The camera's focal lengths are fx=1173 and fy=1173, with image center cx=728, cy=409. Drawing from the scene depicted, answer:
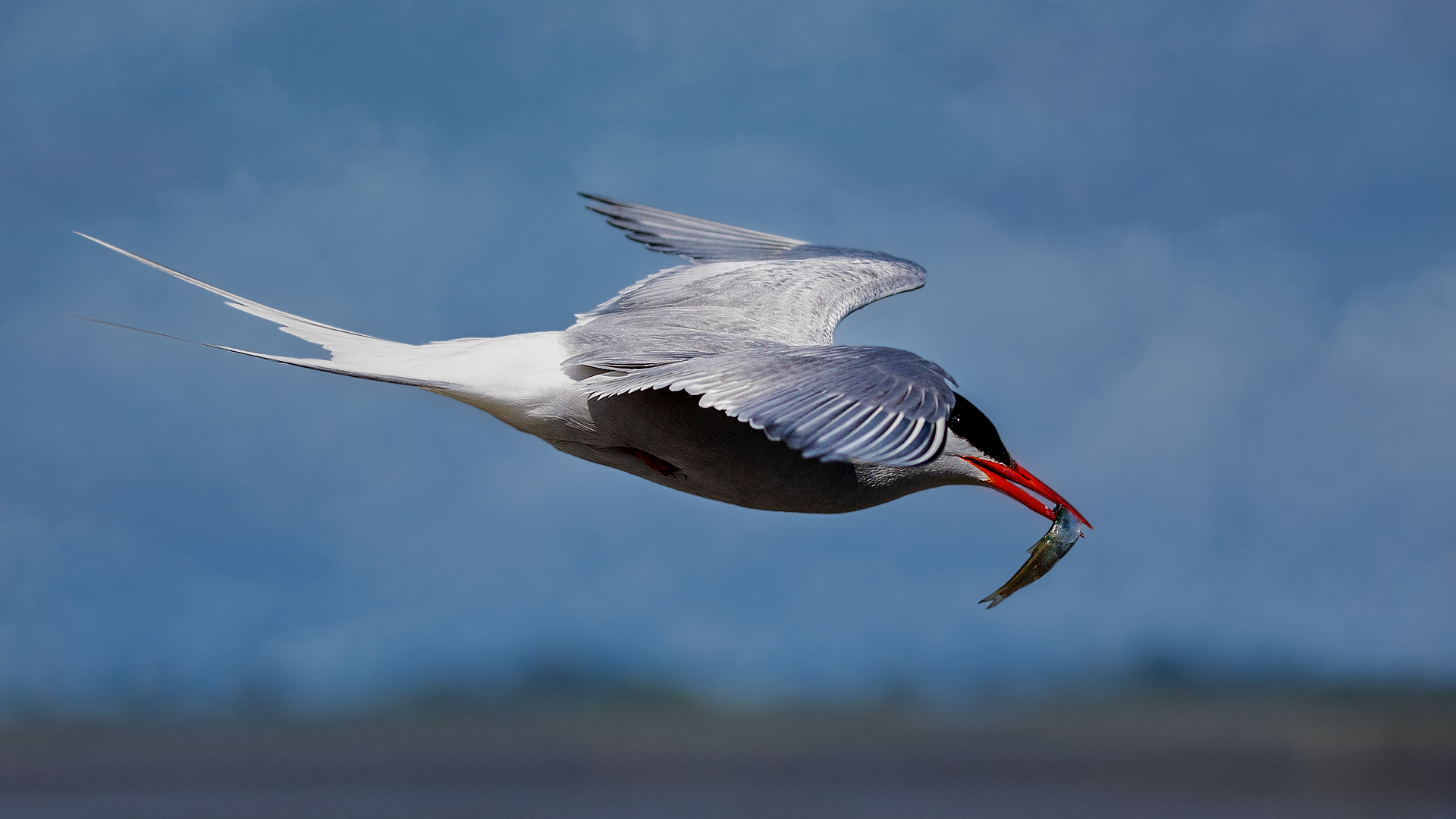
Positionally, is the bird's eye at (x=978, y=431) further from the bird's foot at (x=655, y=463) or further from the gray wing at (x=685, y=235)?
the gray wing at (x=685, y=235)

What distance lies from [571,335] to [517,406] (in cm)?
51

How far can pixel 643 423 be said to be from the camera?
15.2 ft

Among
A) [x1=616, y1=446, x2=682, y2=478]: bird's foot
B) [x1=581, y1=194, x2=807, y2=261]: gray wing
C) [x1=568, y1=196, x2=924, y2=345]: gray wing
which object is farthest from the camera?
[x1=581, y1=194, x2=807, y2=261]: gray wing

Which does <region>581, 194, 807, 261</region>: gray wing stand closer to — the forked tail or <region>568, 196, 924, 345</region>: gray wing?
<region>568, 196, 924, 345</region>: gray wing

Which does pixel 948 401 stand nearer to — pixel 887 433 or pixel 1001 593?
pixel 887 433

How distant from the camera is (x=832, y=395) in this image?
149 inches

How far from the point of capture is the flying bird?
12.2ft

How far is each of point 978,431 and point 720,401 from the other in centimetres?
132

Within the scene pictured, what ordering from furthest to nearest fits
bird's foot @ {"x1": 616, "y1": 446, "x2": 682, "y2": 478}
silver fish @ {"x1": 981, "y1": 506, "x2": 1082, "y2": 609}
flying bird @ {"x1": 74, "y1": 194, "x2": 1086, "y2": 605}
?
bird's foot @ {"x1": 616, "y1": 446, "x2": 682, "y2": 478}
silver fish @ {"x1": 981, "y1": 506, "x2": 1082, "y2": 609}
flying bird @ {"x1": 74, "y1": 194, "x2": 1086, "y2": 605}

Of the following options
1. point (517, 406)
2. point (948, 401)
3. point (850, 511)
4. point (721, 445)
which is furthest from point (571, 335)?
point (948, 401)

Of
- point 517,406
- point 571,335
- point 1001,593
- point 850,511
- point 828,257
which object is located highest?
point 828,257

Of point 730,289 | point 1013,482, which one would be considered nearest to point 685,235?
point 730,289

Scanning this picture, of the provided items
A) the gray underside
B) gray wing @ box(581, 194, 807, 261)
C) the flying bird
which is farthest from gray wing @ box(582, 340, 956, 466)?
gray wing @ box(581, 194, 807, 261)

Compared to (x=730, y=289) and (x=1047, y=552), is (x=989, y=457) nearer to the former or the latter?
(x=1047, y=552)
